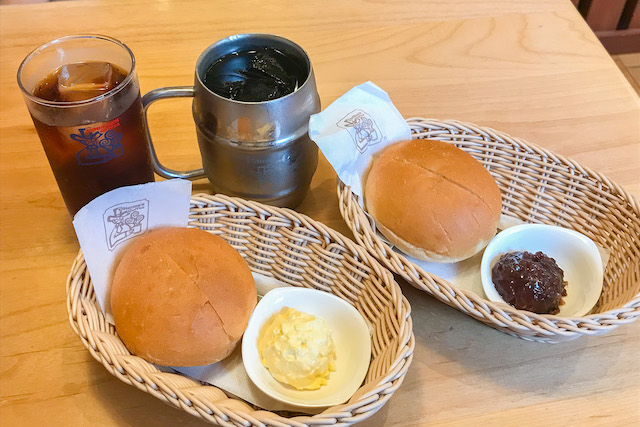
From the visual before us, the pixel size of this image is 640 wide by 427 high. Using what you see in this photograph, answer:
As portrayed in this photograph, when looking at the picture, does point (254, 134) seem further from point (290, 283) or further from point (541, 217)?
point (541, 217)

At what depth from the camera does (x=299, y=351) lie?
30.2 inches

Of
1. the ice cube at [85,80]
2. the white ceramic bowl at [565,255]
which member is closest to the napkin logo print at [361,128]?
the white ceramic bowl at [565,255]

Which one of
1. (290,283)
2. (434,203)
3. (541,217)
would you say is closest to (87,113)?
(290,283)

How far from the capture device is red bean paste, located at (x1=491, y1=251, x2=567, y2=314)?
0.86 metres

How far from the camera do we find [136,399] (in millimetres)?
772

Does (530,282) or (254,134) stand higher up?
(254,134)

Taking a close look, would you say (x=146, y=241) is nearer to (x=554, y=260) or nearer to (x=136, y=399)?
(x=136, y=399)

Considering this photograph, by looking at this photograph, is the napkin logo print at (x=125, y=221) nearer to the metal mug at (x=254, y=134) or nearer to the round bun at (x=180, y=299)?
the round bun at (x=180, y=299)

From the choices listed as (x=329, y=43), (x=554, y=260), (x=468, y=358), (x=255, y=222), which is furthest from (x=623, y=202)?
(x=329, y=43)

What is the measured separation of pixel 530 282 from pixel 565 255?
5.9 inches

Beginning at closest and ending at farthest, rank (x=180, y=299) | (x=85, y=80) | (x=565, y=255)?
(x=180, y=299) → (x=85, y=80) → (x=565, y=255)

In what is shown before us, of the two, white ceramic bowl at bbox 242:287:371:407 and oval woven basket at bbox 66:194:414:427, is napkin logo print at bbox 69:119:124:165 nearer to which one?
oval woven basket at bbox 66:194:414:427

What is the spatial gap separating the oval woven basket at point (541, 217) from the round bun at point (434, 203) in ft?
0.18

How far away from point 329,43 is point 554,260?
771 millimetres
